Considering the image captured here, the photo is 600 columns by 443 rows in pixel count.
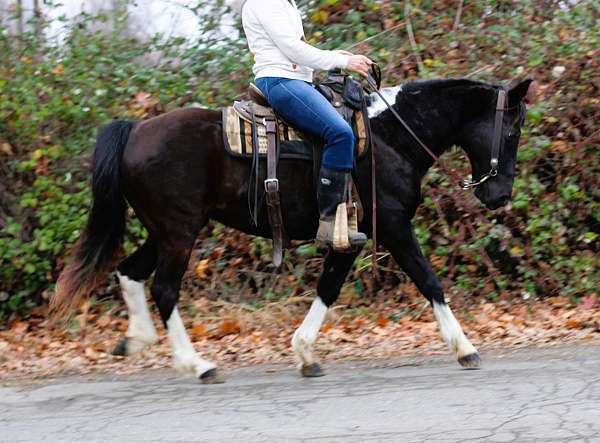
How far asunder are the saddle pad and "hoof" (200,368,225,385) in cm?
157

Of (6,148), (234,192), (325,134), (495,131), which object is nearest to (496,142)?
(495,131)

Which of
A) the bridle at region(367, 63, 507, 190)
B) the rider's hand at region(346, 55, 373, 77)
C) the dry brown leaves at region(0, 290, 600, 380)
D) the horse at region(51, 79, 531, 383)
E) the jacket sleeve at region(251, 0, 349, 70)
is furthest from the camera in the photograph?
the dry brown leaves at region(0, 290, 600, 380)

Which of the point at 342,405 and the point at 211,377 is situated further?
the point at 211,377

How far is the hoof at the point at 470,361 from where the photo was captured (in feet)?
21.6

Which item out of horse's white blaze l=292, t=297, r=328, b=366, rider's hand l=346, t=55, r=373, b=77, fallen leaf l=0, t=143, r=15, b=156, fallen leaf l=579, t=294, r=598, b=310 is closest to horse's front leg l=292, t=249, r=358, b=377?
horse's white blaze l=292, t=297, r=328, b=366

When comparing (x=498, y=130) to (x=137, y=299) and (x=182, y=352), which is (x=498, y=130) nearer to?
(x=182, y=352)

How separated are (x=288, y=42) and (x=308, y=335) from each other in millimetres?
2143

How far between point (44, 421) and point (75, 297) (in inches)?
56.4

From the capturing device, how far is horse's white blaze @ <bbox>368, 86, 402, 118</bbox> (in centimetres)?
698

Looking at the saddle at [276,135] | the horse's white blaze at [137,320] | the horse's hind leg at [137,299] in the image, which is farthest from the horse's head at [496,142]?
the horse's white blaze at [137,320]

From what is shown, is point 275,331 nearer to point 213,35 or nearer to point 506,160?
point 506,160

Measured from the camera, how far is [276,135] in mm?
6785

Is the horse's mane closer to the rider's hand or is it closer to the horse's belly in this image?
the rider's hand

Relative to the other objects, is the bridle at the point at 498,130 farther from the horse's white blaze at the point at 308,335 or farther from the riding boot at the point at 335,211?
the horse's white blaze at the point at 308,335
